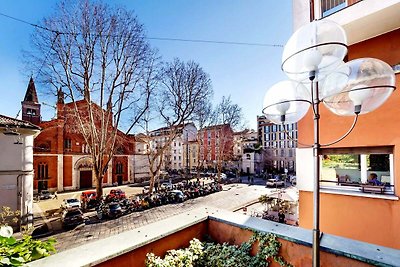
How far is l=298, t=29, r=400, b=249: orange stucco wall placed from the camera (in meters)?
4.09

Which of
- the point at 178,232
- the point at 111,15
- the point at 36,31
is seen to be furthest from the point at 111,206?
the point at 178,232

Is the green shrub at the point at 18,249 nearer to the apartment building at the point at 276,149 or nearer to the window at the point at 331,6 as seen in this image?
the window at the point at 331,6

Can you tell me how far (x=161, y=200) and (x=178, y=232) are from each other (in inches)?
619

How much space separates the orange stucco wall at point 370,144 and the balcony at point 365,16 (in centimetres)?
24

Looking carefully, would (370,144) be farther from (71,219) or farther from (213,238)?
(71,219)

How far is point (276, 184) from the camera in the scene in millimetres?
25516

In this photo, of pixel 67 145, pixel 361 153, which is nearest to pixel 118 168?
pixel 67 145

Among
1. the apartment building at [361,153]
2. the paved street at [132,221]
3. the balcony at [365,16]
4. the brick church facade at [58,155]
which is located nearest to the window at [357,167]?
the apartment building at [361,153]

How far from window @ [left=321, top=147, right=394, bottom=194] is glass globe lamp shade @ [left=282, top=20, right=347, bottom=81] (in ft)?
13.4

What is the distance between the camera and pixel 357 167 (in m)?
4.89

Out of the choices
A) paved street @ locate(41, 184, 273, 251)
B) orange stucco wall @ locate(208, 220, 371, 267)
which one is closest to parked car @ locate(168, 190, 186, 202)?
paved street @ locate(41, 184, 273, 251)

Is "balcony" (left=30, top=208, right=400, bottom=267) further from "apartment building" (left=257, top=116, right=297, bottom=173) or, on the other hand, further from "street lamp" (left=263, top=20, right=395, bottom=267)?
"apartment building" (left=257, top=116, right=297, bottom=173)

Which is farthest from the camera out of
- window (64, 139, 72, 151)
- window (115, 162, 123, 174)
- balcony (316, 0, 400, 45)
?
window (115, 162, 123, 174)

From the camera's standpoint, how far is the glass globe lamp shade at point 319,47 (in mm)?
1572
